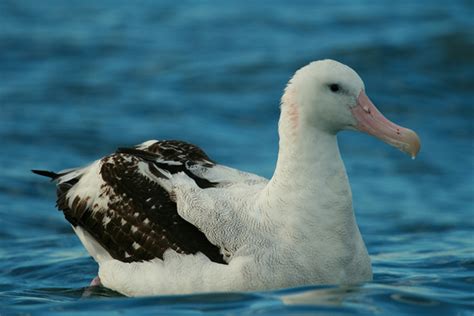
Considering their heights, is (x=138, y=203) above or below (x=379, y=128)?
below

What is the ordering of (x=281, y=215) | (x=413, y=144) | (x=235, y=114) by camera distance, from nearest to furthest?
(x=281, y=215) → (x=413, y=144) → (x=235, y=114)

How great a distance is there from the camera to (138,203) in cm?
871

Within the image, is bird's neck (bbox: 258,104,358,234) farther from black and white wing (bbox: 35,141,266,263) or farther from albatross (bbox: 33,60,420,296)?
black and white wing (bbox: 35,141,266,263)

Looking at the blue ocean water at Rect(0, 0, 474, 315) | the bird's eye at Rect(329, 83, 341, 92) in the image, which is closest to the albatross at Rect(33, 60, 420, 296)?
the bird's eye at Rect(329, 83, 341, 92)

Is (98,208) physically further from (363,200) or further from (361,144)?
(361,144)

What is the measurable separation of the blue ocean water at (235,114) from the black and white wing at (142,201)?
44 cm

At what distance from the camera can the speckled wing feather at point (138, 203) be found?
8383 mm

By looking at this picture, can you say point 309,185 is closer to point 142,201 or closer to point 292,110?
point 292,110

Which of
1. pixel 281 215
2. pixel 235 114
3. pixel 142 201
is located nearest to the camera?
pixel 281 215

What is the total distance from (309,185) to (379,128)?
645mm

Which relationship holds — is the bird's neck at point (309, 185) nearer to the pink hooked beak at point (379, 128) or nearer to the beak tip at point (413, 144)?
the pink hooked beak at point (379, 128)

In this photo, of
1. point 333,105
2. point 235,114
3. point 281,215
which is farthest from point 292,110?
point 235,114

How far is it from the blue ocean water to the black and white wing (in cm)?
44

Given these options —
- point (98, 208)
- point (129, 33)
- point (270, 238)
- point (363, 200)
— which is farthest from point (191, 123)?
point (270, 238)
